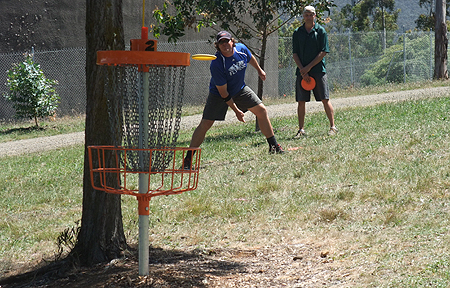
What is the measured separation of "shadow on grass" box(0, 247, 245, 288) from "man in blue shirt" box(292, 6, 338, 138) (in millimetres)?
4739

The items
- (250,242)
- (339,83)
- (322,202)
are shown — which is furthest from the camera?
(339,83)

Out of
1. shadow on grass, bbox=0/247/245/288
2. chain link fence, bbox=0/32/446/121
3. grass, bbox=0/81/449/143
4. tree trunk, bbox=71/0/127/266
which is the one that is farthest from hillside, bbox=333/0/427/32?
tree trunk, bbox=71/0/127/266

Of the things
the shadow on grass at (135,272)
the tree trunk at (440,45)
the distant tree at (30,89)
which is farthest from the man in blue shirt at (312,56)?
the tree trunk at (440,45)

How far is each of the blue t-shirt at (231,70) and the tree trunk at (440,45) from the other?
15.8 m

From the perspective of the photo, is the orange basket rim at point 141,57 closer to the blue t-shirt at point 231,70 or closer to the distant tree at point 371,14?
the blue t-shirt at point 231,70

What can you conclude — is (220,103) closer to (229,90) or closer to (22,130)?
(229,90)

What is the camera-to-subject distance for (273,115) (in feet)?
44.7

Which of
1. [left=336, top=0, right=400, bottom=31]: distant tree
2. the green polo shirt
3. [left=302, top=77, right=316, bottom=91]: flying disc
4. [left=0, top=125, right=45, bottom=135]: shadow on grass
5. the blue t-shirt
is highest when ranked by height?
[left=336, top=0, right=400, bottom=31]: distant tree

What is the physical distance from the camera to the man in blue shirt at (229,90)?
698 cm

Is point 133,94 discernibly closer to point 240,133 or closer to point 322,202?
point 322,202

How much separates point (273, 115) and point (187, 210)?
8.50m

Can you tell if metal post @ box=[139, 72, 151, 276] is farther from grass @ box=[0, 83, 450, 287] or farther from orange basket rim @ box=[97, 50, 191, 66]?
grass @ box=[0, 83, 450, 287]

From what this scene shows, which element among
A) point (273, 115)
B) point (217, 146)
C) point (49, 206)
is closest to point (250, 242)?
point (49, 206)

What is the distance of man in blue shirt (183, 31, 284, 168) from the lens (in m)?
6.98
